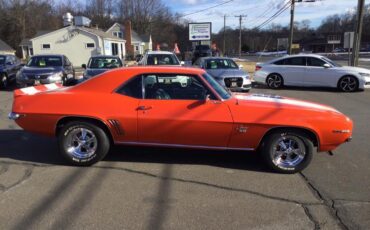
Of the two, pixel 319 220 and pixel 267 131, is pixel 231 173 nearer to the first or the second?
pixel 267 131

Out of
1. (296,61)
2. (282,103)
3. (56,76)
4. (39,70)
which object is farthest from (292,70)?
(282,103)

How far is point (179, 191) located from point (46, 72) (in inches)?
452

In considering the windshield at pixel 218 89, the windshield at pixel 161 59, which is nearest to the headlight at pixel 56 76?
the windshield at pixel 161 59

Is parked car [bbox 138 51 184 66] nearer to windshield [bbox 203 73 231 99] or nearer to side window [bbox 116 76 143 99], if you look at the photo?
windshield [bbox 203 73 231 99]

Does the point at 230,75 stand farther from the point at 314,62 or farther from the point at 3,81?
the point at 3,81

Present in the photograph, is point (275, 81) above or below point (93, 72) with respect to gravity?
below

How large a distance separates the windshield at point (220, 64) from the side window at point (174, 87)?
9688 millimetres

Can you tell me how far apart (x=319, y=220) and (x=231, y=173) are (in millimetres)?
1592

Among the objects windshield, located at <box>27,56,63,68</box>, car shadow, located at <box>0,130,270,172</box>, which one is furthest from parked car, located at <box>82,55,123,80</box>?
car shadow, located at <box>0,130,270,172</box>

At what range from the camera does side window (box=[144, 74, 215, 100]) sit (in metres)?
5.33

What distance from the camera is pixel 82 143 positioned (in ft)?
17.9

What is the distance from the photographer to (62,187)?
4.62 meters

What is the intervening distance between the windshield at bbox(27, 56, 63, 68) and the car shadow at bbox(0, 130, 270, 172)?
31.4ft

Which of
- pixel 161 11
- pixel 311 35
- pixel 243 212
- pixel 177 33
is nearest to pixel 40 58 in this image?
pixel 243 212
